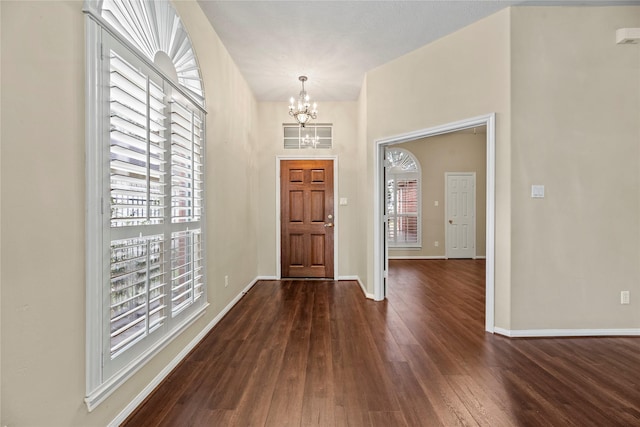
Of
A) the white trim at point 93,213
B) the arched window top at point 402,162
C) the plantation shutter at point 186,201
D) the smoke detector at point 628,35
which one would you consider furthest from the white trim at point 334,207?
the white trim at point 93,213

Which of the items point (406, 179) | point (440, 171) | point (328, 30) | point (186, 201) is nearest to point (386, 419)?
point (186, 201)

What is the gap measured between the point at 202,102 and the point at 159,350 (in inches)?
81.0

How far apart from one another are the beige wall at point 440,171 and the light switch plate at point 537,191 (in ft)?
14.5

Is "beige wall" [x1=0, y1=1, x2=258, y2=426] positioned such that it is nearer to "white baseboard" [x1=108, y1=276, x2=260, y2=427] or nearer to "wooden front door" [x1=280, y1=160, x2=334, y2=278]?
"white baseboard" [x1=108, y1=276, x2=260, y2=427]

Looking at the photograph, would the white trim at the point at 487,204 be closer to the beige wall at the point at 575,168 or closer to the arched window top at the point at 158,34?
the beige wall at the point at 575,168

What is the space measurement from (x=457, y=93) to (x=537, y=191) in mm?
1242

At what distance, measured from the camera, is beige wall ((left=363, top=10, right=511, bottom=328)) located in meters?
2.77

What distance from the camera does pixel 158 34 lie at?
1978mm

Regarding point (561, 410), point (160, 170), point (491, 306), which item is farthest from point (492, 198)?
point (160, 170)

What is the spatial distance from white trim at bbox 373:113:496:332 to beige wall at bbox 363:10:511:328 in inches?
1.8

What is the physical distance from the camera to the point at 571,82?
Result: 2.72 m

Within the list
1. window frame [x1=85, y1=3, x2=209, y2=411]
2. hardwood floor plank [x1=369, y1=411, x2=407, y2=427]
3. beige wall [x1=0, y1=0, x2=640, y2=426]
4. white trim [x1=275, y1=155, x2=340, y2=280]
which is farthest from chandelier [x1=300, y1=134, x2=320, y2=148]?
hardwood floor plank [x1=369, y1=411, x2=407, y2=427]

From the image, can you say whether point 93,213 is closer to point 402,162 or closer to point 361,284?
point 361,284

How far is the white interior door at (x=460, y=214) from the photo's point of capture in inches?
277
